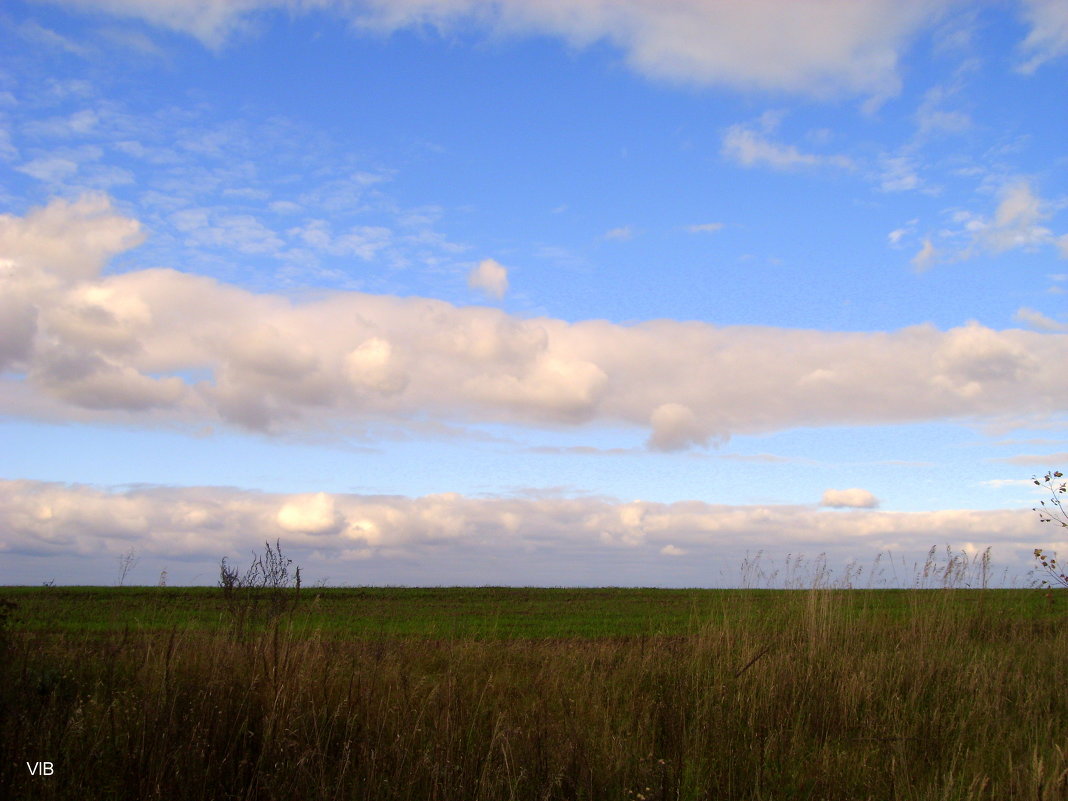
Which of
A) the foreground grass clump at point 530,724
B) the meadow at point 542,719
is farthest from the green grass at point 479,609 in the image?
the foreground grass clump at point 530,724

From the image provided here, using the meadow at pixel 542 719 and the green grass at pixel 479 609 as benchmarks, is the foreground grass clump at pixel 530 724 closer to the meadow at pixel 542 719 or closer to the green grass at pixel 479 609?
the meadow at pixel 542 719

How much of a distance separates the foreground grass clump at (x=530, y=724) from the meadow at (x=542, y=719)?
0.02m

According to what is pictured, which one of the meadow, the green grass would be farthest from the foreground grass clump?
the green grass

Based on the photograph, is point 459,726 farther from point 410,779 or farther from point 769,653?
point 769,653

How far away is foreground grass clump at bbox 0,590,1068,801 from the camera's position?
4.91 metres

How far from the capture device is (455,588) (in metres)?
Result: 35.0

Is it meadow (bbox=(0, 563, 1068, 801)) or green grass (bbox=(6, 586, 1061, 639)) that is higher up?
meadow (bbox=(0, 563, 1068, 801))

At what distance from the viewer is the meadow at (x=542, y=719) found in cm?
493

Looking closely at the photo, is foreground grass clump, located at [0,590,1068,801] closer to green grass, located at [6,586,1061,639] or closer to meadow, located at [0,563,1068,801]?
meadow, located at [0,563,1068,801]

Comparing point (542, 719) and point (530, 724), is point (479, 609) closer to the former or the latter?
point (542, 719)

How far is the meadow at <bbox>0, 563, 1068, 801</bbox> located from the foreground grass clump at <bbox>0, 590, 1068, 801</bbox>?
0.08ft

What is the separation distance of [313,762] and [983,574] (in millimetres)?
11789

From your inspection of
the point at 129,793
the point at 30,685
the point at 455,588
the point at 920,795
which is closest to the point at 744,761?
the point at 920,795

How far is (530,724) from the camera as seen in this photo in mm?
6320
